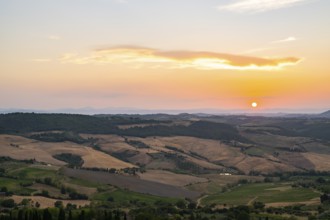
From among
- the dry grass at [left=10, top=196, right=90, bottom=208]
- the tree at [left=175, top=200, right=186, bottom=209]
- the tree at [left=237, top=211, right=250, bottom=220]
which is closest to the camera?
the tree at [left=237, top=211, right=250, bottom=220]

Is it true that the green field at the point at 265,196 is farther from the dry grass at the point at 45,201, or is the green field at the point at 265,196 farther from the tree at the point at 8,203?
the tree at the point at 8,203

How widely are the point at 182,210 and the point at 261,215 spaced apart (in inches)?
1030

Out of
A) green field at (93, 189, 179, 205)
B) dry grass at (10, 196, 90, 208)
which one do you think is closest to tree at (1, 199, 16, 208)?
dry grass at (10, 196, 90, 208)

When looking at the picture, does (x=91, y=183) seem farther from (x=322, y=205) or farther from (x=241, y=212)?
(x=322, y=205)

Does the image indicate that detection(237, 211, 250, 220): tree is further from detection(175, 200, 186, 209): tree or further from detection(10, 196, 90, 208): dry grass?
detection(10, 196, 90, 208): dry grass

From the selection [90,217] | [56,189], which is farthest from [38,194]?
[90,217]

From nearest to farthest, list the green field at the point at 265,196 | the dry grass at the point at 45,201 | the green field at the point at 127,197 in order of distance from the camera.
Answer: the dry grass at the point at 45,201 → the green field at the point at 265,196 → the green field at the point at 127,197

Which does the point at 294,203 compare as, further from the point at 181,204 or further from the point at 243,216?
the point at 181,204

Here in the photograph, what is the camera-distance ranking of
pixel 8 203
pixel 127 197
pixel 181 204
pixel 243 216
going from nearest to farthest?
pixel 243 216 < pixel 8 203 < pixel 181 204 < pixel 127 197

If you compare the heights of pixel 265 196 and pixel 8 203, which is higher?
pixel 8 203

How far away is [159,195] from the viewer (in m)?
192

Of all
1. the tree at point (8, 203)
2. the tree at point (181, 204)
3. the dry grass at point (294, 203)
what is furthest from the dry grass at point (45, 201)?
the dry grass at point (294, 203)

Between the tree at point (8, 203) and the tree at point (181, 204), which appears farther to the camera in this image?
the tree at point (181, 204)

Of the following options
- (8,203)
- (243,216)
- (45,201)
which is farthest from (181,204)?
(8,203)
